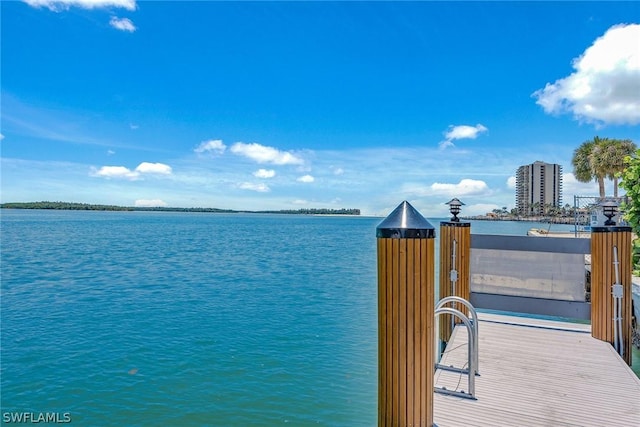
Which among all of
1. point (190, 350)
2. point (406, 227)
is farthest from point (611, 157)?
point (406, 227)

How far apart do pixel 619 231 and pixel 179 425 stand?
6.62 metres

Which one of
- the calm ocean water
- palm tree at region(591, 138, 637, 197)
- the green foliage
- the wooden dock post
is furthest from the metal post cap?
palm tree at region(591, 138, 637, 197)

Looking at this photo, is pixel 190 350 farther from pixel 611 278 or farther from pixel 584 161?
pixel 584 161

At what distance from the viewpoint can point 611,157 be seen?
101 ft

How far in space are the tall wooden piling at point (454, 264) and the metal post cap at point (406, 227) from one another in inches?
136

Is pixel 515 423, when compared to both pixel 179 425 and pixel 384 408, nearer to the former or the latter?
pixel 384 408

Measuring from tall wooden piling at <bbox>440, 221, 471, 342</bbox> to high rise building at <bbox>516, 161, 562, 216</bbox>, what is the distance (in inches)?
5071

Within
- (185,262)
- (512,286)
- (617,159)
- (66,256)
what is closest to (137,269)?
(185,262)

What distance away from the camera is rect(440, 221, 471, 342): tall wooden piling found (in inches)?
237

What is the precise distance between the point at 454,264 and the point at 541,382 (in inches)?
89.0

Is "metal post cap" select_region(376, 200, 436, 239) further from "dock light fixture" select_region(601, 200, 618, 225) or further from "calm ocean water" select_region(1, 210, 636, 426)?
"calm ocean water" select_region(1, 210, 636, 426)

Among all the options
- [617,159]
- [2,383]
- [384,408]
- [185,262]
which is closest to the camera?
[384,408]

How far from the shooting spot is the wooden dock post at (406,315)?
2707 mm

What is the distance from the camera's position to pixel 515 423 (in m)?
3.23
